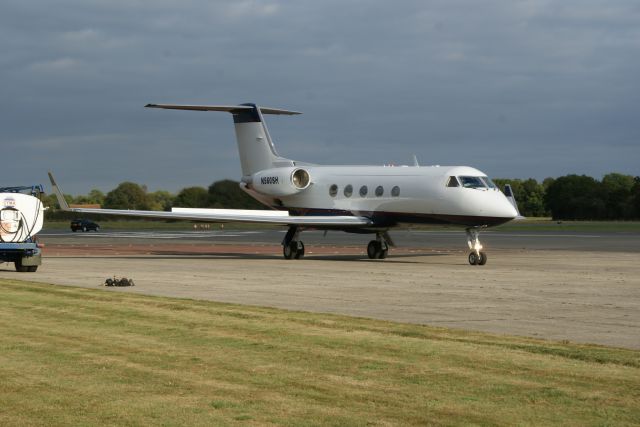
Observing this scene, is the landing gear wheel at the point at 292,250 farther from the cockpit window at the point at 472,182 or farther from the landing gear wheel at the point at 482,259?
the landing gear wheel at the point at 482,259

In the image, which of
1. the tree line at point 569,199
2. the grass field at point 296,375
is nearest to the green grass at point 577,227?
the tree line at point 569,199

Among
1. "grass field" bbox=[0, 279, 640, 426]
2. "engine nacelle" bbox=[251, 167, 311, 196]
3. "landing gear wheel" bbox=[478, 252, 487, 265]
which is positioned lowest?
"grass field" bbox=[0, 279, 640, 426]

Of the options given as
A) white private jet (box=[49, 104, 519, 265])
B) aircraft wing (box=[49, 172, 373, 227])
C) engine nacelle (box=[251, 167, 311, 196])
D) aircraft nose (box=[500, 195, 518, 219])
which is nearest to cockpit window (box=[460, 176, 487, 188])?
white private jet (box=[49, 104, 519, 265])

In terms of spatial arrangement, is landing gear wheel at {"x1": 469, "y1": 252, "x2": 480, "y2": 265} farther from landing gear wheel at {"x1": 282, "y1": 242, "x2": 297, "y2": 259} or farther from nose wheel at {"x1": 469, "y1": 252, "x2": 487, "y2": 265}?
landing gear wheel at {"x1": 282, "y1": 242, "x2": 297, "y2": 259}

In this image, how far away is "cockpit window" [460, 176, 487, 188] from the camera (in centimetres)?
3059

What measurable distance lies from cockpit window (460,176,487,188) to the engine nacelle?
712 cm

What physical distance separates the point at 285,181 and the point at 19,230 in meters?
12.3

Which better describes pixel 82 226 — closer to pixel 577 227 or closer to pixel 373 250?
pixel 577 227

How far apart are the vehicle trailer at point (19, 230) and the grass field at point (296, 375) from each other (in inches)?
483

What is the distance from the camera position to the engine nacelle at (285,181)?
3575 centimetres

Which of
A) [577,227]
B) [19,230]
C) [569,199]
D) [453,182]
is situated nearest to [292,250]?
[453,182]

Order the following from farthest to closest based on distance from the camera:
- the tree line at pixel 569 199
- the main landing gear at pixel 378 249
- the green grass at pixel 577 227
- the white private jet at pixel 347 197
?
the tree line at pixel 569 199 → the green grass at pixel 577 227 → the main landing gear at pixel 378 249 → the white private jet at pixel 347 197

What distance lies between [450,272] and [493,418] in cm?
1841

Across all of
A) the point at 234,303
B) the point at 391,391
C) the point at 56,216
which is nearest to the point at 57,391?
the point at 391,391
